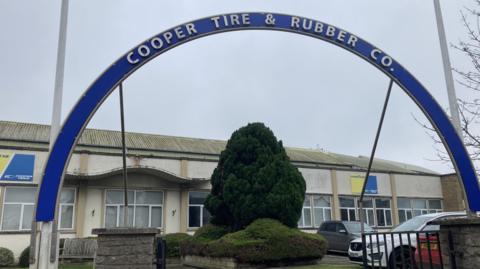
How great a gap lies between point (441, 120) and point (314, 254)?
707 cm

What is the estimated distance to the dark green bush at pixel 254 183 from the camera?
1390cm

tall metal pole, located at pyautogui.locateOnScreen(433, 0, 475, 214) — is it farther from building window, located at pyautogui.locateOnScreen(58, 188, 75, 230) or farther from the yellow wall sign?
the yellow wall sign

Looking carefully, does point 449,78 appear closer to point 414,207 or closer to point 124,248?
point 124,248

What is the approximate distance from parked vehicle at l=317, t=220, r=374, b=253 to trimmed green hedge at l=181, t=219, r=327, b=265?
530cm

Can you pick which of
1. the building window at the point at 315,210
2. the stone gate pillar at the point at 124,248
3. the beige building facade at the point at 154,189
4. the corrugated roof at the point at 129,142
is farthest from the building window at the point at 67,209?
the stone gate pillar at the point at 124,248

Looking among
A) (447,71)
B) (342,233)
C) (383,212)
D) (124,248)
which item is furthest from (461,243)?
(383,212)

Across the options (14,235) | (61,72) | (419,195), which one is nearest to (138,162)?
(14,235)

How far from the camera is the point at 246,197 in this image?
45.4 ft

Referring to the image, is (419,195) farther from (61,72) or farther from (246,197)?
(61,72)

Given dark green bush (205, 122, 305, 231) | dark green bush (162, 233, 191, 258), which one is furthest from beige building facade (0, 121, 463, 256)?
dark green bush (205, 122, 305, 231)

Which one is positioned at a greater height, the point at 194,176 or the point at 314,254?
the point at 194,176

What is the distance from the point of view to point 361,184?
29.6 metres

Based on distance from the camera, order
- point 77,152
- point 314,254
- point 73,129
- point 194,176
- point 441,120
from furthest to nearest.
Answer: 1. point 194,176
2. point 77,152
3. point 314,254
4. point 441,120
5. point 73,129

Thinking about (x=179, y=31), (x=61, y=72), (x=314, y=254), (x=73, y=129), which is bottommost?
(x=314, y=254)
